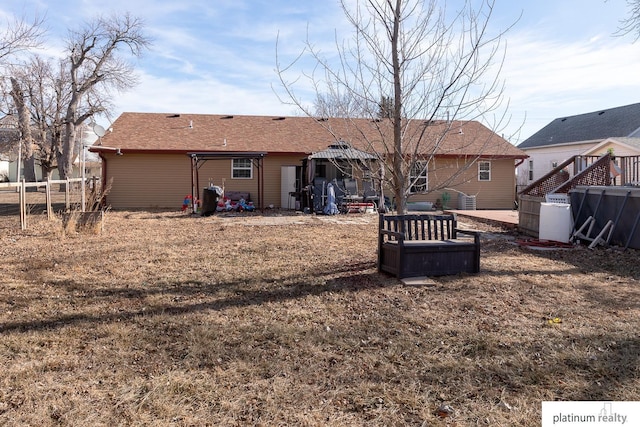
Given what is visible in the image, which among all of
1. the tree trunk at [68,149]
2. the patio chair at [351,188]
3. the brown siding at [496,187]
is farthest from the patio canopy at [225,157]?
the tree trunk at [68,149]

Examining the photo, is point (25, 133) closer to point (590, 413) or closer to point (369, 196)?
point (369, 196)

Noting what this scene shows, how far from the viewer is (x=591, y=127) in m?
28.9

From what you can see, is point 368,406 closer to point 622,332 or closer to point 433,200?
point 622,332

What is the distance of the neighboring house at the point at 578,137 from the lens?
996 inches

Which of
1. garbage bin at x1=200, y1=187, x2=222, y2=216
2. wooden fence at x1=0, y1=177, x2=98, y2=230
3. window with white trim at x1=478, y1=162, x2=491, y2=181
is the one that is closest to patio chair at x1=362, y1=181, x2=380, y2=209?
garbage bin at x1=200, y1=187, x2=222, y2=216

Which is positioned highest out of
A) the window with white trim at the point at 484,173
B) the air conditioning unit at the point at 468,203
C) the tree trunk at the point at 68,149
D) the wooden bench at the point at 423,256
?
the tree trunk at the point at 68,149

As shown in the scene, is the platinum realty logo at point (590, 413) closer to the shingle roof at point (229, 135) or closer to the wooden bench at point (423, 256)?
the wooden bench at point (423, 256)

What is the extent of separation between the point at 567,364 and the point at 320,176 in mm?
15159

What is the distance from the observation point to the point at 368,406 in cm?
275

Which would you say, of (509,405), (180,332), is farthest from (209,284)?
(509,405)

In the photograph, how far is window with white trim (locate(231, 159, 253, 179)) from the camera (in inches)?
740

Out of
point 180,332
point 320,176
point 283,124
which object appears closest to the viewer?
point 180,332

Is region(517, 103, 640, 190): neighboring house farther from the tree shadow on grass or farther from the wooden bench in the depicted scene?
the tree shadow on grass

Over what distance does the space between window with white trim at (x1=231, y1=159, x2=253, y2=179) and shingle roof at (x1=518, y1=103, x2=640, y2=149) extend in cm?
2130
